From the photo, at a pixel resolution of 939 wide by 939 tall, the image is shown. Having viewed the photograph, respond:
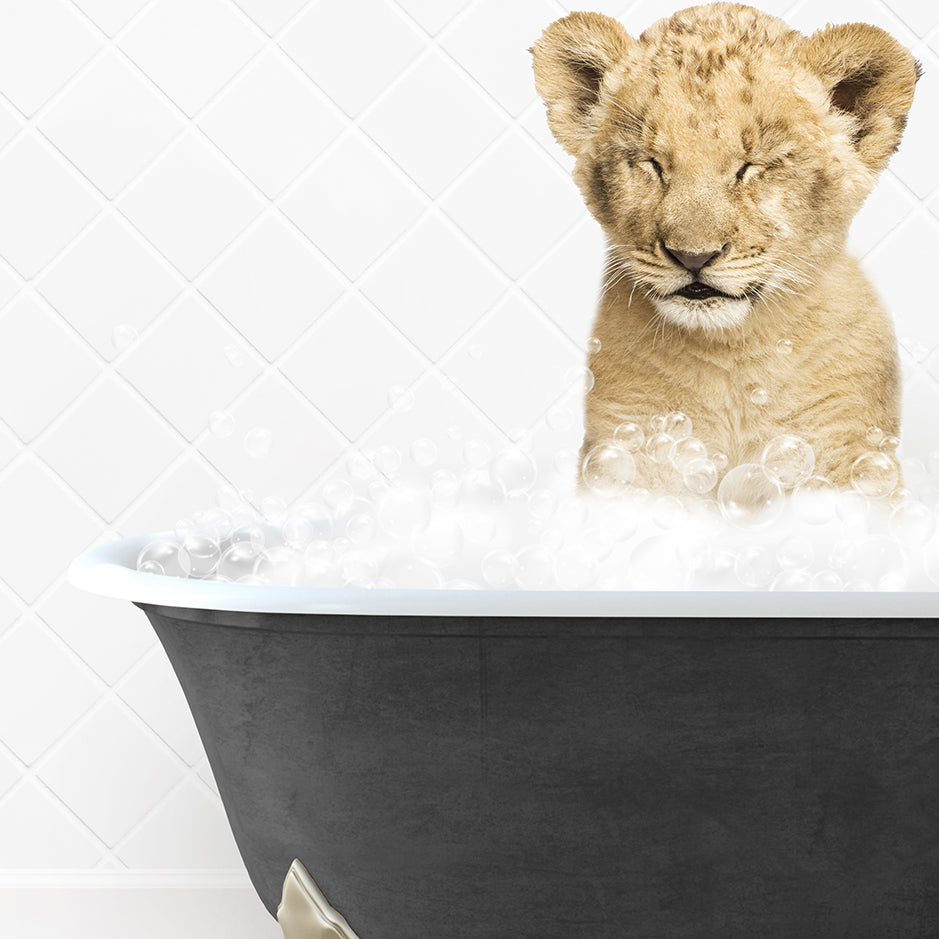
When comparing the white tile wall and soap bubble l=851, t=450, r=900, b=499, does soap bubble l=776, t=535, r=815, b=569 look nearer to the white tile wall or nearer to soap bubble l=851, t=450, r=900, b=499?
soap bubble l=851, t=450, r=900, b=499

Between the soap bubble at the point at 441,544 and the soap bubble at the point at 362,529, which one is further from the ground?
the soap bubble at the point at 362,529

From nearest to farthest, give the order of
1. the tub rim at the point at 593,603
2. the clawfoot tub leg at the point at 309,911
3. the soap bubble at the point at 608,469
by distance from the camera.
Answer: the tub rim at the point at 593,603 → the clawfoot tub leg at the point at 309,911 → the soap bubble at the point at 608,469

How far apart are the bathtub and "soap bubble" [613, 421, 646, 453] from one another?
579 millimetres

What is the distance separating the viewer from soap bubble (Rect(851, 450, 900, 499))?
1235mm

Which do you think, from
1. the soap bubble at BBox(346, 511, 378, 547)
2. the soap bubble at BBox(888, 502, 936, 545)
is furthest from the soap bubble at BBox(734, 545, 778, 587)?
the soap bubble at BBox(346, 511, 378, 547)

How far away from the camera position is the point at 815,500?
45.0 inches

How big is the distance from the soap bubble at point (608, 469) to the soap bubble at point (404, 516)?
36 cm

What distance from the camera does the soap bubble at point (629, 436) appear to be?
4.28ft

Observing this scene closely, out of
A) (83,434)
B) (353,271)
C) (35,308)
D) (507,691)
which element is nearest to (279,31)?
(353,271)

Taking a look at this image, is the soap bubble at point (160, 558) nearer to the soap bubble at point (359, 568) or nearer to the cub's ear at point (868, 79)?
the soap bubble at point (359, 568)

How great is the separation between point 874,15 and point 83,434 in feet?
4.32

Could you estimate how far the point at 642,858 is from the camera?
809 mm

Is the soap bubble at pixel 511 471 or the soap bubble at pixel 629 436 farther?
the soap bubble at pixel 629 436

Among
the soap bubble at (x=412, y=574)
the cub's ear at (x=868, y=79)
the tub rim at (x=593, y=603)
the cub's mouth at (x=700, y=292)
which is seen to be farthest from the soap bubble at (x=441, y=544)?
the cub's ear at (x=868, y=79)
